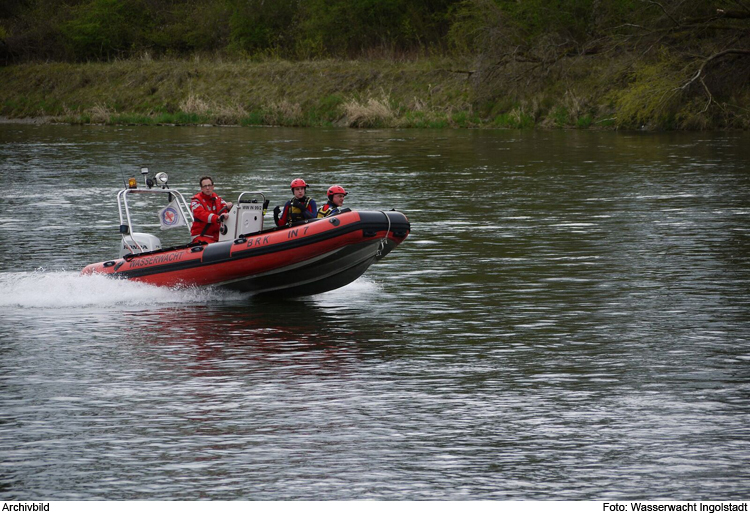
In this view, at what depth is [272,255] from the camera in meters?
12.4

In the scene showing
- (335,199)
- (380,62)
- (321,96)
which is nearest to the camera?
(335,199)

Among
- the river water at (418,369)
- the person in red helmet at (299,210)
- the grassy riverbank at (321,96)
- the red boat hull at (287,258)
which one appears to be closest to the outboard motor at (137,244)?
the red boat hull at (287,258)

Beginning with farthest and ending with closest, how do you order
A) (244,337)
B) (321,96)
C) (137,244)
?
(321,96), (137,244), (244,337)

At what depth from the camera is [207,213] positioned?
13.0 m

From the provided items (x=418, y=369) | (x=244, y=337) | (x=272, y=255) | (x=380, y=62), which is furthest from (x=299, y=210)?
(x=380, y=62)

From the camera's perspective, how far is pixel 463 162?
31438mm

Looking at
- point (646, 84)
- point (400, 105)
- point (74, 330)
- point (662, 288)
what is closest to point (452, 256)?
point (662, 288)

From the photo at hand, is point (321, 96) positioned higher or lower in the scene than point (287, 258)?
higher

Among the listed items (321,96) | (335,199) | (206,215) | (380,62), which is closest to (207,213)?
(206,215)

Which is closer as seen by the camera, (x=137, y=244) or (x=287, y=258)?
(x=287, y=258)

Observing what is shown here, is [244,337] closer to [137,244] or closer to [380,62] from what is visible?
[137,244]

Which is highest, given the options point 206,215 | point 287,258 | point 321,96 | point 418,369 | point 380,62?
point 380,62

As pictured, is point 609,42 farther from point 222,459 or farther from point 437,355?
point 222,459

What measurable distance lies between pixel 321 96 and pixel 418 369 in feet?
141
